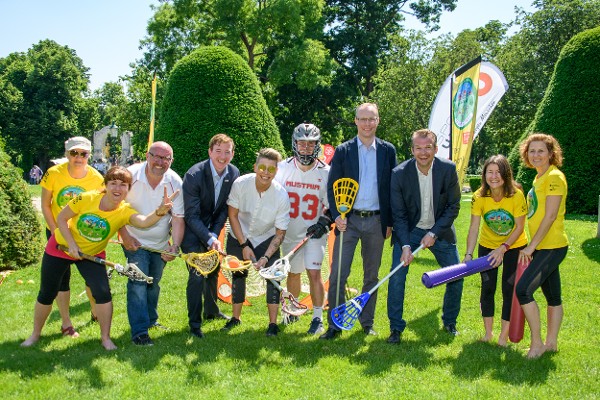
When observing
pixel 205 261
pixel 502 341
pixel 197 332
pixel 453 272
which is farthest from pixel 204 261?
pixel 502 341

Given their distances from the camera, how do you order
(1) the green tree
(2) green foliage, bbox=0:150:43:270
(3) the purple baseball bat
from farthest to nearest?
(1) the green tree
(2) green foliage, bbox=0:150:43:270
(3) the purple baseball bat

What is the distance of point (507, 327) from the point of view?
521 centimetres

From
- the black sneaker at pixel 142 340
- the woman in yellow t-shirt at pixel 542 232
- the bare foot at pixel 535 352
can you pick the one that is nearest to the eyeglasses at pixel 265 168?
the black sneaker at pixel 142 340

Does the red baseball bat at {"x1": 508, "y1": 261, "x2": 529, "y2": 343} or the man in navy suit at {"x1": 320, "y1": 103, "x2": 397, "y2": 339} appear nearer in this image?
the red baseball bat at {"x1": 508, "y1": 261, "x2": 529, "y2": 343}

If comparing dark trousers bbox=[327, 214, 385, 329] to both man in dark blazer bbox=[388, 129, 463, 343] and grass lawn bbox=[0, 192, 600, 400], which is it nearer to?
man in dark blazer bbox=[388, 129, 463, 343]

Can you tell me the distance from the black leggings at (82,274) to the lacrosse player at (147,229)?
33cm

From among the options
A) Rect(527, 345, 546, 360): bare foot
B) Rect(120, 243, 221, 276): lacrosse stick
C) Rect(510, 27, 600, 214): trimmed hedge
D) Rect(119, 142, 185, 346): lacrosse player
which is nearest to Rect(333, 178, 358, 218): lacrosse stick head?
Rect(120, 243, 221, 276): lacrosse stick

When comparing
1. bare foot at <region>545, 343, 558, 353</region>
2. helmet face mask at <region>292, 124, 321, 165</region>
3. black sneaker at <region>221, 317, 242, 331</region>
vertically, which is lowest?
black sneaker at <region>221, 317, 242, 331</region>

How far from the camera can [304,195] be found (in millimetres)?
5750

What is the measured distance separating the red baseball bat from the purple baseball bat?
10.2 inches

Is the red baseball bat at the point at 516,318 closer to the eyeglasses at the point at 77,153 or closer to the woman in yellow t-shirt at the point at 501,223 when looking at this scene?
the woman in yellow t-shirt at the point at 501,223

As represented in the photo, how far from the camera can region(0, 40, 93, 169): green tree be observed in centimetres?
4469

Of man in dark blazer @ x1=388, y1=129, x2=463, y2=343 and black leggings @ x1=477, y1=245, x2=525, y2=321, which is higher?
man in dark blazer @ x1=388, y1=129, x2=463, y2=343

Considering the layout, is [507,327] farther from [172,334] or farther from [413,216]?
[172,334]
